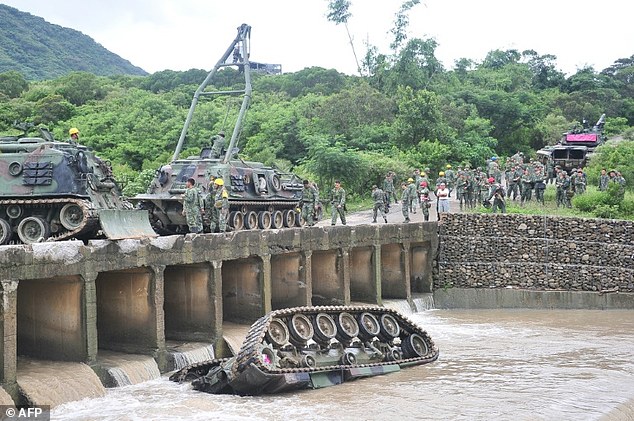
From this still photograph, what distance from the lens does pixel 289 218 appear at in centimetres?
3006

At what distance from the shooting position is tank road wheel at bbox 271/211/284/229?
29.1 metres

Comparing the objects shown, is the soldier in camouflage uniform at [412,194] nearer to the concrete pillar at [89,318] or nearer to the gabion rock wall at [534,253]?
the gabion rock wall at [534,253]

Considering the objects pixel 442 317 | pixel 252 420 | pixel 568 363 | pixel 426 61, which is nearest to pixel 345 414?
pixel 252 420

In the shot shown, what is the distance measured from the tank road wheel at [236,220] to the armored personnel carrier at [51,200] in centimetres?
509

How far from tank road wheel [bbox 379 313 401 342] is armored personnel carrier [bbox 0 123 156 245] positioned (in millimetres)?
5943

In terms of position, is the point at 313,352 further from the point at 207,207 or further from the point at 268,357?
the point at 207,207

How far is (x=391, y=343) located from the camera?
19.6m

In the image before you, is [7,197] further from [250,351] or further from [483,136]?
[483,136]

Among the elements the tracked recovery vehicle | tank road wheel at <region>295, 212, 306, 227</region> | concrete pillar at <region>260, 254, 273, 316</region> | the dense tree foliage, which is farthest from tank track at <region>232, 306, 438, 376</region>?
the dense tree foliage

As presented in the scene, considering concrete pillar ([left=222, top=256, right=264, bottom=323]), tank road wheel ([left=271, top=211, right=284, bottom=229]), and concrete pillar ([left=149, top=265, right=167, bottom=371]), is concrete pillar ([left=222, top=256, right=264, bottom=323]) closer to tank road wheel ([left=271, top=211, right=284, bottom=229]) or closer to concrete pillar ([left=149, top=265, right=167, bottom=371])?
concrete pillar ([left=149, top=265, right=167, bottom=371])

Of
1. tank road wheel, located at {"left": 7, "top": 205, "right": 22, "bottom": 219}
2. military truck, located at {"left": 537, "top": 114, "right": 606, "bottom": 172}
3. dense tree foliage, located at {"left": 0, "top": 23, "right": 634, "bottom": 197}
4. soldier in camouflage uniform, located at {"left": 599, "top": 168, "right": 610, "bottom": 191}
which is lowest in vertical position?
tank road wheel, located at {"left": 7, "top": 205, "right": 22, "bottom": 219}

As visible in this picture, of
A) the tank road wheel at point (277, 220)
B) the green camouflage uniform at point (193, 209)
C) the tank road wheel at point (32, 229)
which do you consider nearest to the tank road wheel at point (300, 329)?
the green camouflage uniform at point (193, 209)

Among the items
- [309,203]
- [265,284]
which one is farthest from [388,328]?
[309,203]

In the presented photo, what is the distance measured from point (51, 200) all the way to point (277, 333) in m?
7.54
